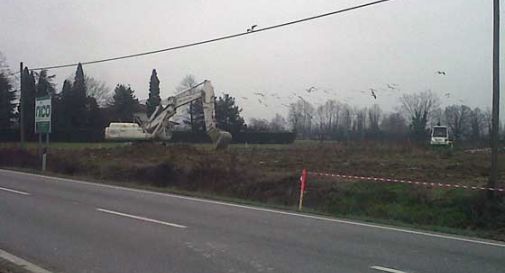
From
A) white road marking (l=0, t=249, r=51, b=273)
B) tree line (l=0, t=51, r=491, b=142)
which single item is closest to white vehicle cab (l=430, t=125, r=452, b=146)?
tree line (l=0, t=51, r=491, b=142)

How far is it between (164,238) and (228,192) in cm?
1178

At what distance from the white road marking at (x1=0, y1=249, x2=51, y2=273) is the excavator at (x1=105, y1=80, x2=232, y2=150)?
34.9 m

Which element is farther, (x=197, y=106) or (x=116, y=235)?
(x=197, y=106)

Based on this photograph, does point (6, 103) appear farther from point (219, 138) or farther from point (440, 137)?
point (440, 137)

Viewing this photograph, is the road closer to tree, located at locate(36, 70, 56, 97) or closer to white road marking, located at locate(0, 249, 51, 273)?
white road marking, located at locate(0, 249, 51, 273)

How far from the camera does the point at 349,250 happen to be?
10.1 metres

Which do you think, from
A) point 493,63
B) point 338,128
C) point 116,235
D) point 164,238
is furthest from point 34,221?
point 338,128

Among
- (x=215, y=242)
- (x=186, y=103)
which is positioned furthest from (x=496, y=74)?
(x=186, y=103)

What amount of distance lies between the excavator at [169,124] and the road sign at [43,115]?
1264 centimetres

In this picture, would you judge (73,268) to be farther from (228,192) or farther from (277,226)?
(228,192)

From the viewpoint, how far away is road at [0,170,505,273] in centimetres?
870

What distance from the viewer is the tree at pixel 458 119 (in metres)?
109

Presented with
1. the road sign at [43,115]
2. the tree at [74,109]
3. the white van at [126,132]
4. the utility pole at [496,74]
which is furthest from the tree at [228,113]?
the utility pole at [496,74]

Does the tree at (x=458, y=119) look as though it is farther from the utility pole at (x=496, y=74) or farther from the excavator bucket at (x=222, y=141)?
the utility pole at (x=496, y=74)
